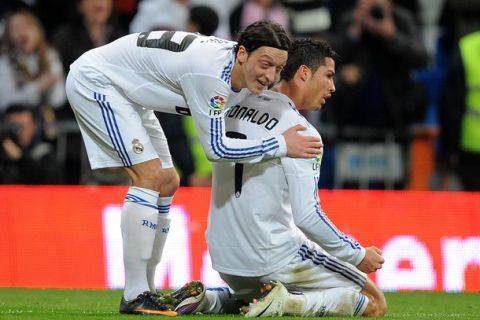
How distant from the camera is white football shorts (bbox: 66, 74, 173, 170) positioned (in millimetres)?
8281

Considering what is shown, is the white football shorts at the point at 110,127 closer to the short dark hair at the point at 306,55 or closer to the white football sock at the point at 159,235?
the white football sock at the point at 159,235

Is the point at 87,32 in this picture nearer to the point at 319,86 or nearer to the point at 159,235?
the point at 159,235

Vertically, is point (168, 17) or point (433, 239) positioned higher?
point (168, 17)

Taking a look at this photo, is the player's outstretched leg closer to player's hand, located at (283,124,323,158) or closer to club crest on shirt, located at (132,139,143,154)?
club crest on shirt, located at (132,139,143,154)

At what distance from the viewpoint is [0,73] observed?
14.2 metres

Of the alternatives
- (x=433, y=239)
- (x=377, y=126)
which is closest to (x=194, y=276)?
(x=433, y=239)

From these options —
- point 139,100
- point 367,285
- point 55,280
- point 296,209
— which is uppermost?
point 139,100

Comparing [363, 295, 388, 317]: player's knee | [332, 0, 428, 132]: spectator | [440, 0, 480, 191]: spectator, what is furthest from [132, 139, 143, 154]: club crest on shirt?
[440, 0, 480, 191]: spectator

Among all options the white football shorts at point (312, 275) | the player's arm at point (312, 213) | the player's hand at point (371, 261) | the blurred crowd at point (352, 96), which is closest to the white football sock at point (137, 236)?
the white football shorts at point (312, 275)

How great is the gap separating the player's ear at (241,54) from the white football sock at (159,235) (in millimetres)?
1174

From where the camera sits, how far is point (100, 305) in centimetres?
936

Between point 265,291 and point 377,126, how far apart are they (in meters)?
6.61

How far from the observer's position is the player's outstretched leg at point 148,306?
26.3 feet

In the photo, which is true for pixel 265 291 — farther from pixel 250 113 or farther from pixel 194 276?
pixel 194 276
